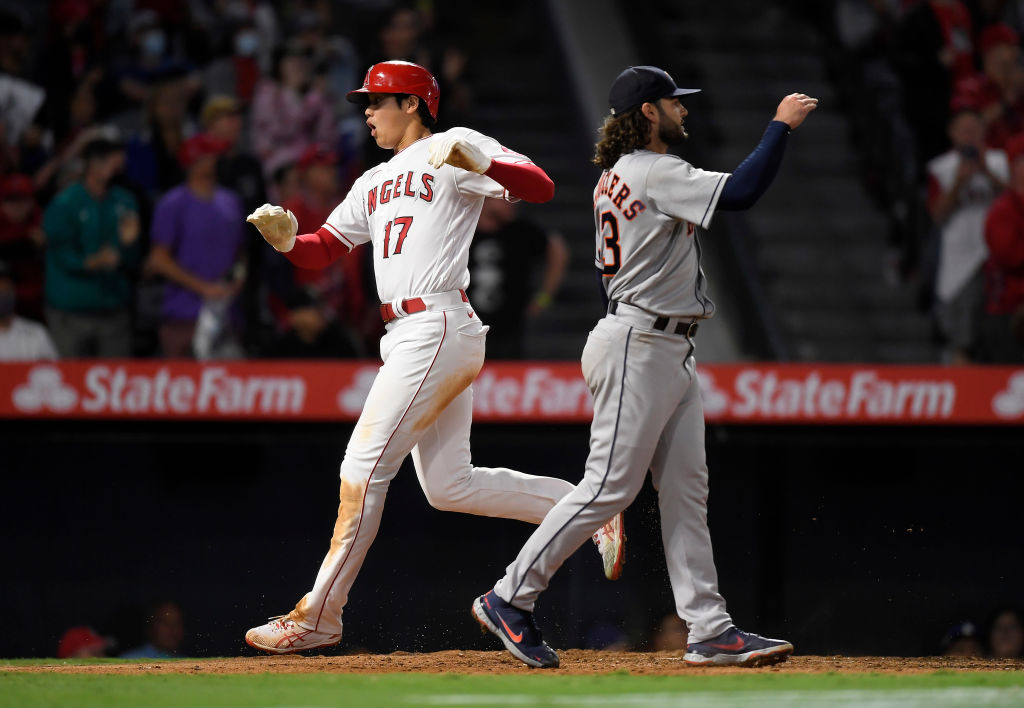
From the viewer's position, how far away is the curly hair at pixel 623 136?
4555 mm

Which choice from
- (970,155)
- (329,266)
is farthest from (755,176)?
(970,155)

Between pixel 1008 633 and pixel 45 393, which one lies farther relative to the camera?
pixel 45 393

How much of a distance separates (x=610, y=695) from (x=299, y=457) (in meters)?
A: 3.22

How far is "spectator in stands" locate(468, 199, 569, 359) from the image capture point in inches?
310

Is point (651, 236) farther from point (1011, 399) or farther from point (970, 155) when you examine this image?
point (970, 155)

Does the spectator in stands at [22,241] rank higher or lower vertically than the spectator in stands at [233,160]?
lower

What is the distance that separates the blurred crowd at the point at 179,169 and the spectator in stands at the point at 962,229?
275 centimetres

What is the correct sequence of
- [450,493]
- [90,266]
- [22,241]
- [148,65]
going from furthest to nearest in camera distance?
1. [148,65]
2. [22,241]
3. [90,266]
4. [450,493]

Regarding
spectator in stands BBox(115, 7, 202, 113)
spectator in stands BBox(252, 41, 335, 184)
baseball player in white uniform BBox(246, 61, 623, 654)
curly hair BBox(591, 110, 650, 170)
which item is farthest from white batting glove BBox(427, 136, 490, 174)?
spectator in stands BBox(115, 7, 202, 113)

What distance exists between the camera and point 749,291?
8.95 metres

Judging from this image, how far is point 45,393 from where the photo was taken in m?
6.66

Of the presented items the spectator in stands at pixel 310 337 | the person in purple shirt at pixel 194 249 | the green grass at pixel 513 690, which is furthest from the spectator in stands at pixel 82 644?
the green grass at pixel 513 690

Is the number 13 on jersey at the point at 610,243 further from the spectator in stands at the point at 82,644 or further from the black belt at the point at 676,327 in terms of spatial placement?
the spectator in stands at the point at 82,644

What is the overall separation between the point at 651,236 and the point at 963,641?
2.98 meters
